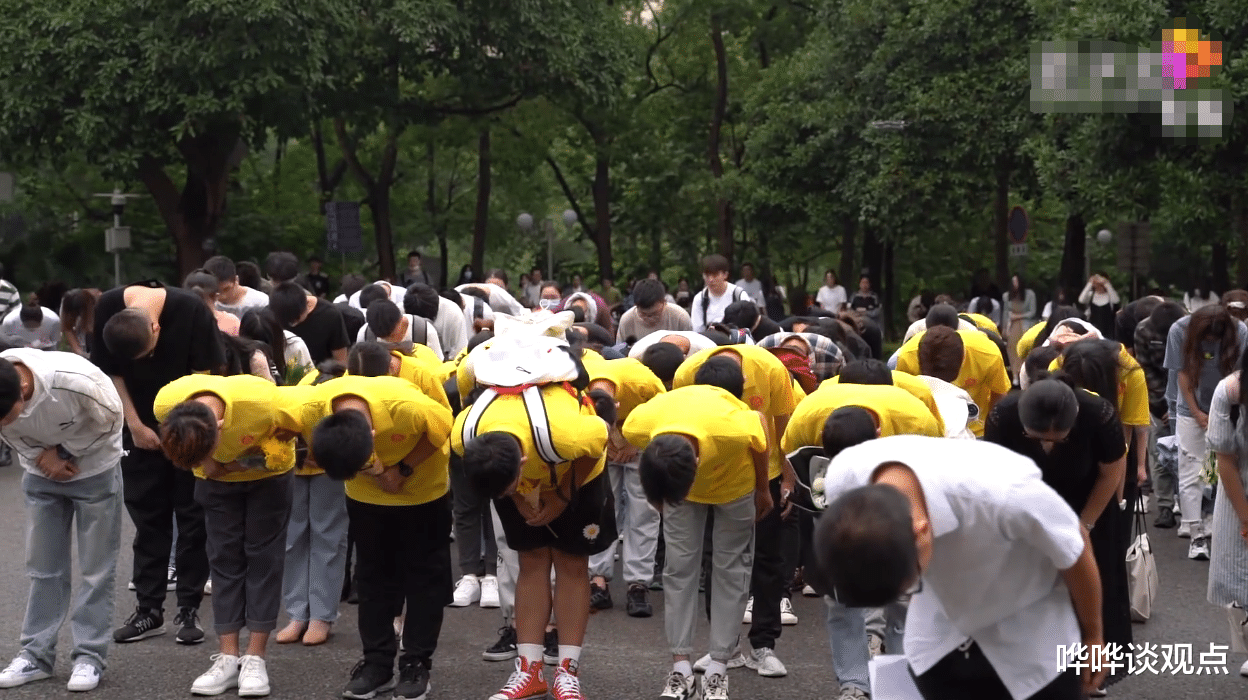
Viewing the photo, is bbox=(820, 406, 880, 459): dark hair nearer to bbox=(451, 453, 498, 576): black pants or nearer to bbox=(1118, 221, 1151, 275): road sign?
bbox=(451, 453, 498, 576): black pants

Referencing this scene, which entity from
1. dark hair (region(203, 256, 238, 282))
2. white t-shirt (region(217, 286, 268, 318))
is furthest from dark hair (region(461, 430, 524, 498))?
dark hair (region(203, 256, 238, 282))

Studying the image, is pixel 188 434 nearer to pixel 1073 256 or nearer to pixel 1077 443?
pixel 1077 443

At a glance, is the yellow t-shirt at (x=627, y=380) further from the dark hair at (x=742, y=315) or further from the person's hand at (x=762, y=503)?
the dark hair at (x=742, y=315)

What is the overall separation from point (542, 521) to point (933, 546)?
333 cm

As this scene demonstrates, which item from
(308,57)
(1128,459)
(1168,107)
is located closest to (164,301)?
(1128,459)

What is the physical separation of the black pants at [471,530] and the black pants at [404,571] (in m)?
1.63

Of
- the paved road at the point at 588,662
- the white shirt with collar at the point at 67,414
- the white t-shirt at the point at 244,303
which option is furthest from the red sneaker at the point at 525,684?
the white t-shirt at the point at 244,303

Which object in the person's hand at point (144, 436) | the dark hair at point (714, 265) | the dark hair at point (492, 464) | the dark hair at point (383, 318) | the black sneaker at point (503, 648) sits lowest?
the black sneaker at point (503, 648)

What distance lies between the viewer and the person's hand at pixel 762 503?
271 inches

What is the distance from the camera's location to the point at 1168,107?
17.2m

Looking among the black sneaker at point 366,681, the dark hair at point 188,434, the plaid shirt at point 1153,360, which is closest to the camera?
the dark hair at point 188,434

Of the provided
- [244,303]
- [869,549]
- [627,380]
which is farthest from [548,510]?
[244,303]

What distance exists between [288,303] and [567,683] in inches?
136

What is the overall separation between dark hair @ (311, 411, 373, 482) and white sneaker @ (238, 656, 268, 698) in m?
1.45
